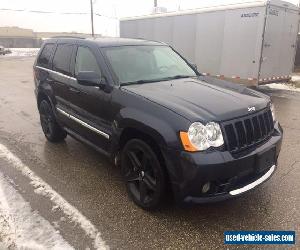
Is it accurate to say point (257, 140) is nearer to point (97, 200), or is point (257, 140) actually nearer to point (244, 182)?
point (244, 182)

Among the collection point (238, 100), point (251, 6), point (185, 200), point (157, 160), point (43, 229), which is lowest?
point (43, 229)

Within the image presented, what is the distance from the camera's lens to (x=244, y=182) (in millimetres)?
3443

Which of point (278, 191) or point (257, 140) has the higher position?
point (257, 140)

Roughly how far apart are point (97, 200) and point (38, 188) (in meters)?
0.85

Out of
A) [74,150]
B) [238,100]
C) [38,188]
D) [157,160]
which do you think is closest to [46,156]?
Result: [74,150]

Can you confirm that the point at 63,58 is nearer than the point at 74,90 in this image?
No

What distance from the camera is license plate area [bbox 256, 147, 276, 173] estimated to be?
346 centimetres

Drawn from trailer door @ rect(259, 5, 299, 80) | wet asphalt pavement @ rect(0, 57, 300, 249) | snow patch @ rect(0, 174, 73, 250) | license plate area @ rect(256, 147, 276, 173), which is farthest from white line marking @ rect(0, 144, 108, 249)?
trailer door @ rect(259, 5, 299, 80)

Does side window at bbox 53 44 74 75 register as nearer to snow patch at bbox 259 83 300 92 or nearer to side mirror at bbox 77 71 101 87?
side mirror at bbox 77 71 101 87

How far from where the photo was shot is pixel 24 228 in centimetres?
345

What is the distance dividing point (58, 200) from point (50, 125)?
7.38 feet

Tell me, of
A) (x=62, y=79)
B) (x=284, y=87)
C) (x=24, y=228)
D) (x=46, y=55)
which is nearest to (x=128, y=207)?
(x=24, y=228)

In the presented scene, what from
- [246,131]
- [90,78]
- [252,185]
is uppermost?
[90,78]

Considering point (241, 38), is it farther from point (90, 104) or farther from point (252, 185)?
point (252, 185)
